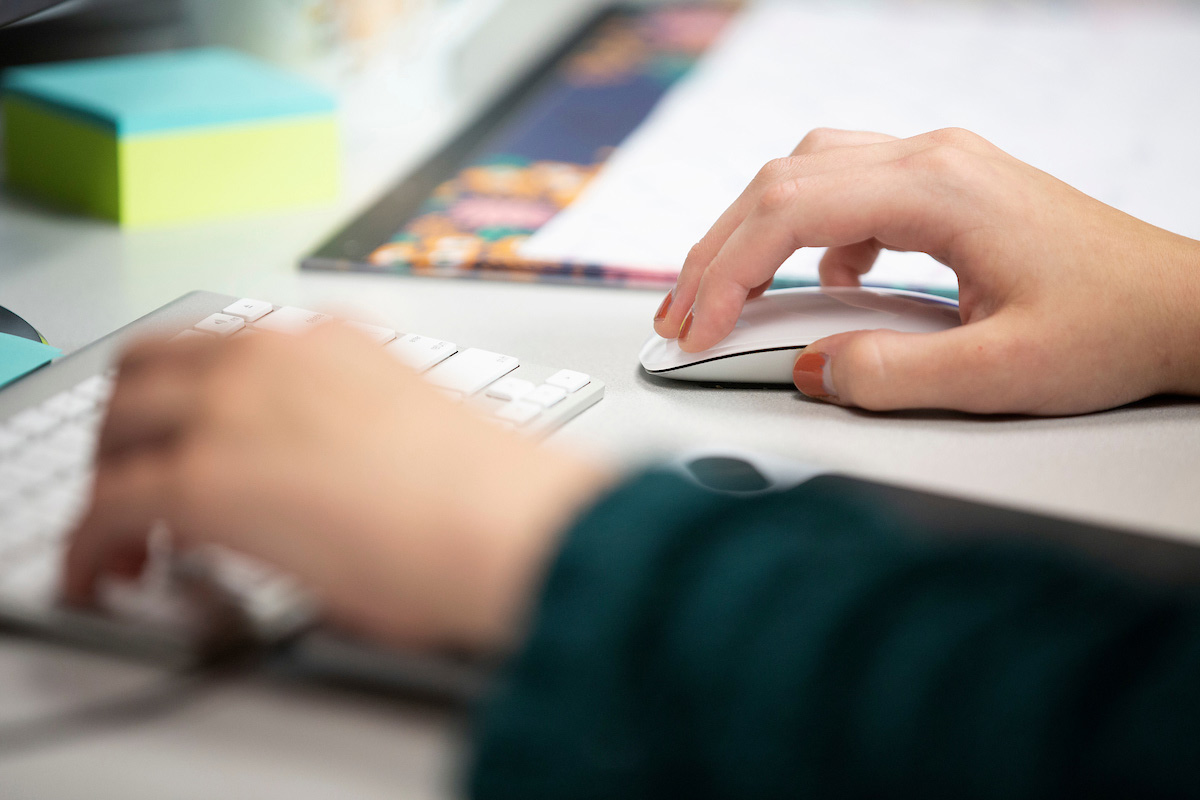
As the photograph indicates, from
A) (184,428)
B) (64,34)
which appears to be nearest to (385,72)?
(64,34)

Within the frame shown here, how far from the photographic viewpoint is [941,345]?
21.6 inches

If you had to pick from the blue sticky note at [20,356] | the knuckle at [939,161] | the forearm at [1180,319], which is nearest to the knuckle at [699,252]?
the knuckle at [939,161]

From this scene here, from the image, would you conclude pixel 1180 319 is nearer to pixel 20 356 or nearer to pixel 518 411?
pixel 518 411

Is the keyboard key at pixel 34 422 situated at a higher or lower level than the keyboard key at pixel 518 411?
lower

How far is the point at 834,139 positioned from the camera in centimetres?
66

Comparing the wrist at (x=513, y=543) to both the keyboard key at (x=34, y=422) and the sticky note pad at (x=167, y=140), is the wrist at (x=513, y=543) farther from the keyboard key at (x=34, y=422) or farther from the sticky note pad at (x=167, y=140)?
the sticky note pad at (x=167, y=140)

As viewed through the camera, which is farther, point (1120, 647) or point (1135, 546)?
point (1135, 546)

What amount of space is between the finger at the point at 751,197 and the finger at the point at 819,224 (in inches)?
0.5

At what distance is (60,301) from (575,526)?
0.51 meters

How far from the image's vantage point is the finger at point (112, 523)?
380mm

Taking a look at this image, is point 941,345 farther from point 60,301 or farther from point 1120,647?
point 60,301

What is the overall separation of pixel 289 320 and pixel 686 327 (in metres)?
0.20

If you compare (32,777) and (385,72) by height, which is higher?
(385,72)

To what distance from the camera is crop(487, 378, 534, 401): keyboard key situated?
54 centimetres
